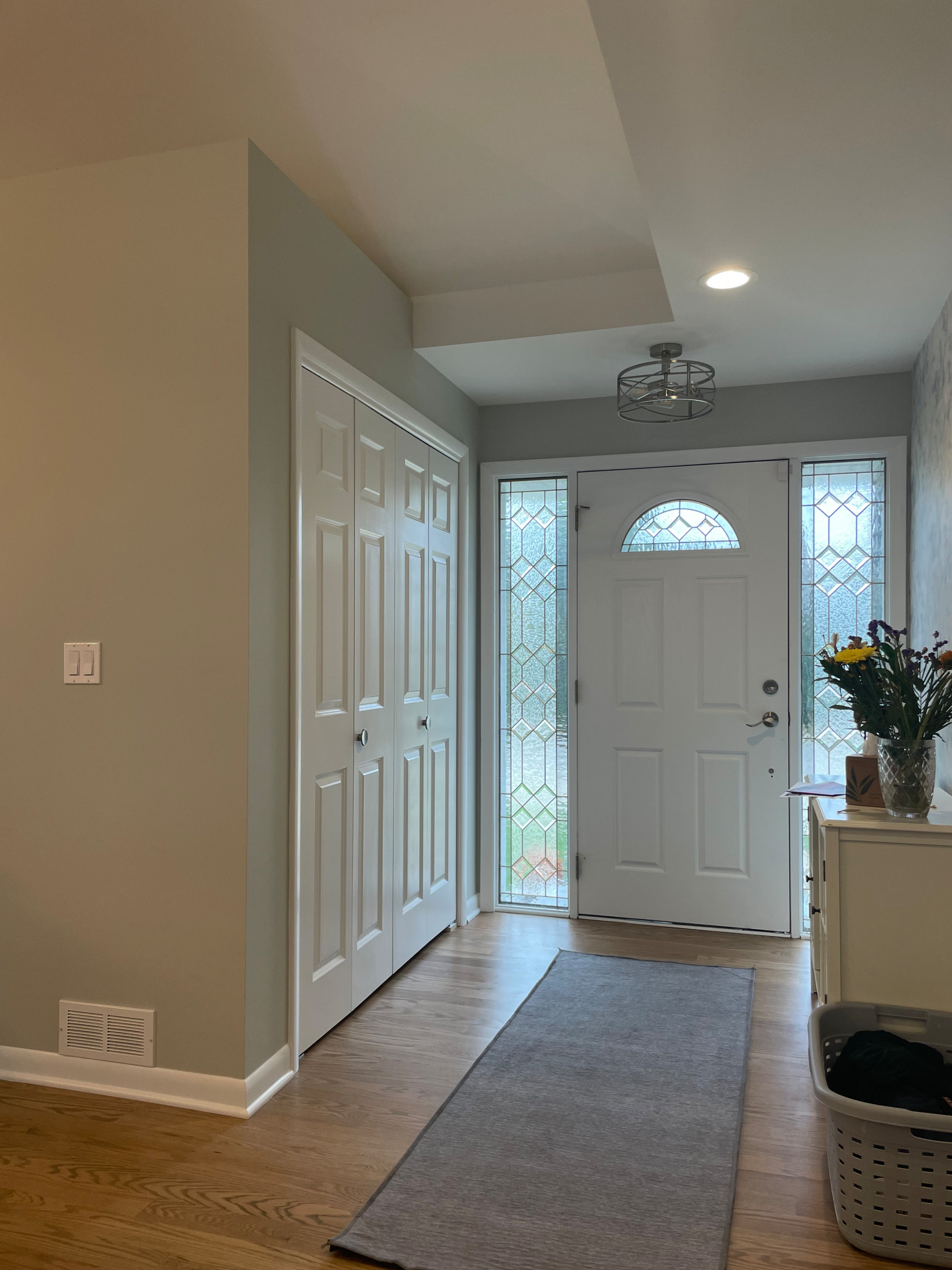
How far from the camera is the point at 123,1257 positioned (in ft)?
5.93

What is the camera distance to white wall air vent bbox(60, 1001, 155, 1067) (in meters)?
2.43

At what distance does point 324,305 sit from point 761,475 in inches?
80.7

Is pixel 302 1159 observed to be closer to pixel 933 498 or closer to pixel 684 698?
pixel 684 698

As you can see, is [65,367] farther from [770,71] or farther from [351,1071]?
[351,1071]

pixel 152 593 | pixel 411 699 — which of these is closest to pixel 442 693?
pixel 411 699

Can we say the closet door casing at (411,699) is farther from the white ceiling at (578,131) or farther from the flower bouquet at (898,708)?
the flower bouquet at (898,708)

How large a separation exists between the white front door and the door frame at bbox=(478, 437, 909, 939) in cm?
3

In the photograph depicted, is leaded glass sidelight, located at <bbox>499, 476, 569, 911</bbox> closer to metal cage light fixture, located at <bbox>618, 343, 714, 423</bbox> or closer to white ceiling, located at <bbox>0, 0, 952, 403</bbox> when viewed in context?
metal cage light fixture, located at <bbox>618, 343, 714, 423</bbox>

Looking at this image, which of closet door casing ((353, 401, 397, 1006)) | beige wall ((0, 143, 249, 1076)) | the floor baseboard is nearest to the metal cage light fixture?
closet door casing ((353, 401, 397, 1006))

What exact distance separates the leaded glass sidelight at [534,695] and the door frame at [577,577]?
0.04 m

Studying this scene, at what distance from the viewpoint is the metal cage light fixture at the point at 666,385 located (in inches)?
134

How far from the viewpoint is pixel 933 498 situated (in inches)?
125

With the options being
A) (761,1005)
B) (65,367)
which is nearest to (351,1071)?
(761,1005)

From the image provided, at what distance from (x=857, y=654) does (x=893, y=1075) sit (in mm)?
1021
